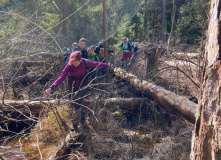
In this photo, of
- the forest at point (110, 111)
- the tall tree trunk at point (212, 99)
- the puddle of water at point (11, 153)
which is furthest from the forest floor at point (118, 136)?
the tall tree trunk at point (212, 99)

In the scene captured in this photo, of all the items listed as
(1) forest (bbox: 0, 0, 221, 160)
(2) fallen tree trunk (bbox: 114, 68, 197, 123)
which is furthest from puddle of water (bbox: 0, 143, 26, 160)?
(2) fallen tree trunk (bbox: 114, 68, 197, 123)

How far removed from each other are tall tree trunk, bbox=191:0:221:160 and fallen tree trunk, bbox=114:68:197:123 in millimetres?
2961

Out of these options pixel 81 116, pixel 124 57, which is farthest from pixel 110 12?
pixel 81 116

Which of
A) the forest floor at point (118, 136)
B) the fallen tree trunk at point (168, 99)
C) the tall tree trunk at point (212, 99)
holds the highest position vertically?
the tall tree trunk at point (212, 99)

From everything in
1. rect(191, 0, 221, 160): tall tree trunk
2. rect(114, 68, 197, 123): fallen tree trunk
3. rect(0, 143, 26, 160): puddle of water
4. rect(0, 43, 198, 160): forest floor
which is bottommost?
rect(0, 143, 26, 160): puddle of water

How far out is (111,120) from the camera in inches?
207

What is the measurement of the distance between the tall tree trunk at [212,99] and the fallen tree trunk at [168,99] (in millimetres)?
2961

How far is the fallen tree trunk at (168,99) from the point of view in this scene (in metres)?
4.68

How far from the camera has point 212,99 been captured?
152cm

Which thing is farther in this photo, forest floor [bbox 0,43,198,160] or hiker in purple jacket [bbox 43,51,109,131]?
hiker in purple jacket [bbox 43,51,109,131]

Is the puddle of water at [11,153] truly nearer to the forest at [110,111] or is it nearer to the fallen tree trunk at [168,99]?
the forest at [110,111]

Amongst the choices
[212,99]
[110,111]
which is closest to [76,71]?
[110,111]

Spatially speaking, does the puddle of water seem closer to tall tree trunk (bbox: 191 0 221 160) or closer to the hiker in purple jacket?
the hiker in purple jacket

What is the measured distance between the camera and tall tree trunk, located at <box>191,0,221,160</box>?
1470mm
